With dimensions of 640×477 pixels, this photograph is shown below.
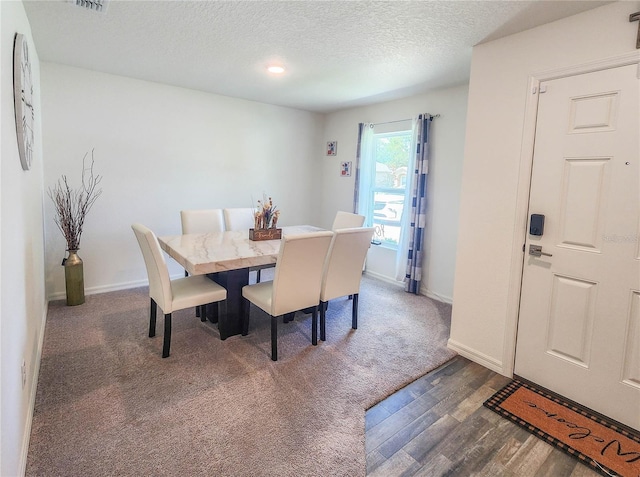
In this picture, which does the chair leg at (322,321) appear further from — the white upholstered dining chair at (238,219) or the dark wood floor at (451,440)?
the white upholstered dining chair at (238,219)

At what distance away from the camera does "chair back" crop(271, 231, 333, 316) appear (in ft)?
7.84

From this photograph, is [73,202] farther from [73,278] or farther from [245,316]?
[245,316]

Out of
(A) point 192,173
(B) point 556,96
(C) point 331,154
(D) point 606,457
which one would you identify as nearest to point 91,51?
(A) point 192,173

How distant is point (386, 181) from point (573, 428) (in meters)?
3.31

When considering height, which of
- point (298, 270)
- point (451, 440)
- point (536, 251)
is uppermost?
point (536, 251)

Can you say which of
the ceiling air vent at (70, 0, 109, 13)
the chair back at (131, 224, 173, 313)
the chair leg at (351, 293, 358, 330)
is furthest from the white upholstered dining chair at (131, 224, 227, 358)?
the ceiling air vent at (70, 0, 109, 13)

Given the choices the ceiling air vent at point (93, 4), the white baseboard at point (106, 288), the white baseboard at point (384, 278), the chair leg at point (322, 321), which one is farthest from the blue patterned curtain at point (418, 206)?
the white baseboard at point (106, 288)

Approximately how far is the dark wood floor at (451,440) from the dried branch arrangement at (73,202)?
3.21 metres

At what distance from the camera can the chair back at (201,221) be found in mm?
3600

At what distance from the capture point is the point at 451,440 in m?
1.81

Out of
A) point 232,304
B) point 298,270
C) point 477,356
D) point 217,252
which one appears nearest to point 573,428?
point 477,356

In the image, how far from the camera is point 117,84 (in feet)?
12.0

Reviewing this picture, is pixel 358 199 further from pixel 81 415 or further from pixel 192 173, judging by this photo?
pixel 81 415

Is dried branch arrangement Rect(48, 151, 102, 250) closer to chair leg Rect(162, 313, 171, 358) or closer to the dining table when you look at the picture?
the dining table
